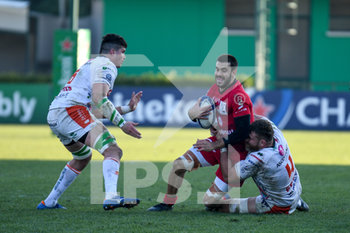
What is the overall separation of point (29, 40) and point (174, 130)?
1815cm

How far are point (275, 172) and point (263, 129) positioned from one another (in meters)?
0.48

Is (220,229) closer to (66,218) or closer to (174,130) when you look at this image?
(66,218)

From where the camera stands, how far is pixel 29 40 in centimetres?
3719

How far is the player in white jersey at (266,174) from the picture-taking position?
6.64 m

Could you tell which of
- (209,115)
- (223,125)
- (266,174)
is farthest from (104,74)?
(266,174)

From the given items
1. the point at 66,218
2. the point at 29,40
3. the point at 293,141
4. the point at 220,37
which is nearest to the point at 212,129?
the point at 66,218

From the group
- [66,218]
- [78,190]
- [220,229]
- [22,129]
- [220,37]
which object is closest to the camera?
[220,229]

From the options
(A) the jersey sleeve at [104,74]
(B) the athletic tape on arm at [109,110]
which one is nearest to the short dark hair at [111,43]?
(A) the jersey sleeve at [104,74]

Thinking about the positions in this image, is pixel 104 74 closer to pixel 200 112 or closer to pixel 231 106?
pixel 200 112

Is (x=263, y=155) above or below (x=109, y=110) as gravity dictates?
below

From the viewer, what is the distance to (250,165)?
21.8 feet

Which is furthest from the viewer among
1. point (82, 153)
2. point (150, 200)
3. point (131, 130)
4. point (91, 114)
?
point (150, 200)

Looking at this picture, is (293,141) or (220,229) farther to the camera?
(293,141)

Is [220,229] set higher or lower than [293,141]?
higher
